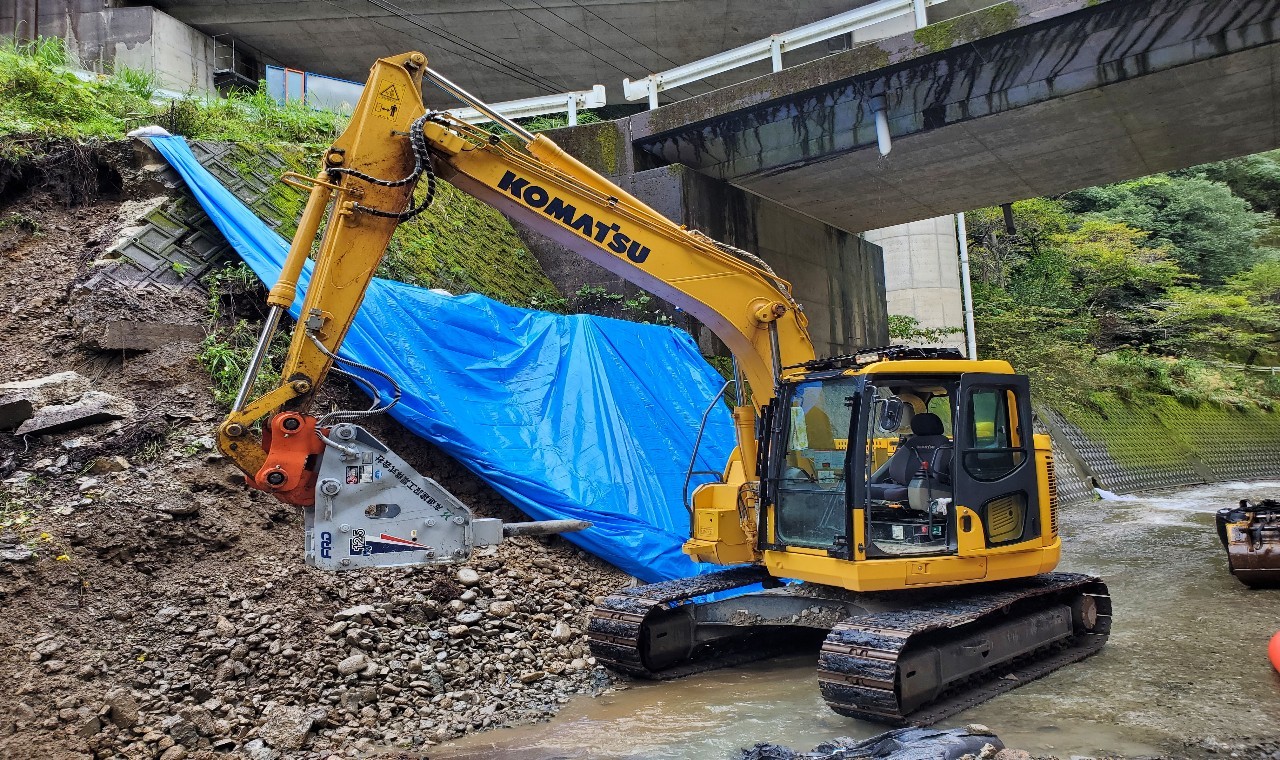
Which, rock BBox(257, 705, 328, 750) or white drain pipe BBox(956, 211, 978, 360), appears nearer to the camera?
rock BBox(257, 705, 328, 750)

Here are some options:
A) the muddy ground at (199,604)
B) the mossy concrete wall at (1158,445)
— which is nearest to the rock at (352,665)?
the muddy ground at (199,604)

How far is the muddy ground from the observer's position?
5141 mm

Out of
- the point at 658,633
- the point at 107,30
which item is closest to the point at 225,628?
the point at 658,633

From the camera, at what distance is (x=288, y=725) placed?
5215 mm

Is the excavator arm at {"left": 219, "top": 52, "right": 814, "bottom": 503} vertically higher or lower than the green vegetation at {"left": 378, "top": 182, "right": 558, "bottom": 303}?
lower

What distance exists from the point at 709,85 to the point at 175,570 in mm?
15879

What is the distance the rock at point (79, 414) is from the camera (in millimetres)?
7054

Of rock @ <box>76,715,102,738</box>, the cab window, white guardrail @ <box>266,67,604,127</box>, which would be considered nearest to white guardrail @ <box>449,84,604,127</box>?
white guardrail @ <box>266,67,604,127</box>

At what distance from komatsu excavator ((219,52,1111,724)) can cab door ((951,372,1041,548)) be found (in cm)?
2

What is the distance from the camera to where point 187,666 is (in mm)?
5516

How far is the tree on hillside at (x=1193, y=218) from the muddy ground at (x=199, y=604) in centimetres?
2691

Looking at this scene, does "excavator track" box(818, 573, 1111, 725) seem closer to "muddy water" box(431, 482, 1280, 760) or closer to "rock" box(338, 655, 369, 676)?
"muddy water" box(431, 482, 1280, 760)

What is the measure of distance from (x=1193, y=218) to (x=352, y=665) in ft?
104

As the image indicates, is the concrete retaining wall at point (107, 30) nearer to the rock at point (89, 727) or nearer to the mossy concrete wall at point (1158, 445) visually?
the rock at point (89, 727)
